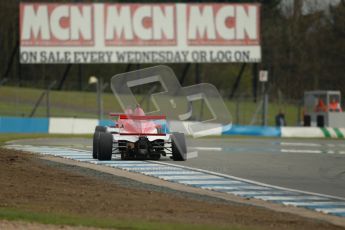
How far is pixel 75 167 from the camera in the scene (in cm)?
1867

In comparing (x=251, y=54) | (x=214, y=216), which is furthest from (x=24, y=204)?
(x=251, y=54)

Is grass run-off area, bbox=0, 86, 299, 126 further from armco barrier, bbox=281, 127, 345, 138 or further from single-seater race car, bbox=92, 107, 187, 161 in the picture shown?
single-seater race car, bbox=92, 107, 187, 161

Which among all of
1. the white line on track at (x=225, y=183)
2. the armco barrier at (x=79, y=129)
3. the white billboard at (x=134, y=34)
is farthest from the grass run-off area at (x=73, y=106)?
the white line on track at (x=225, y=183)

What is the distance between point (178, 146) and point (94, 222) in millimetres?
10418

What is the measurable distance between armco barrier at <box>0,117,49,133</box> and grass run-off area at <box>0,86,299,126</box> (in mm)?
4183

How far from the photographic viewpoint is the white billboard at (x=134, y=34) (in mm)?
49031

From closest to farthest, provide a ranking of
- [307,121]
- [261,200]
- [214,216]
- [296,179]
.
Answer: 1. [214,216]
2. [261,200]
3. [296,179]
4. [307,121]

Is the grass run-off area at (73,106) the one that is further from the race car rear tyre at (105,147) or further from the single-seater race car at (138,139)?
the race car rear tyre at (105,147)

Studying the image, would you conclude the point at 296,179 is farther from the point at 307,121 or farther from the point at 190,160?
the point at 307,121

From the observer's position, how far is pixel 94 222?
35.8ft

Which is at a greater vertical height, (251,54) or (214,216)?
(251,54)

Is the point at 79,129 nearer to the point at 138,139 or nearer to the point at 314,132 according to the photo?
the point at 314,132

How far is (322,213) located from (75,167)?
7319mm

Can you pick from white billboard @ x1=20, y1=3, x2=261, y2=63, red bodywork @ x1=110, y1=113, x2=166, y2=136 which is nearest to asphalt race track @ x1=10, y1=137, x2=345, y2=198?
red bodywork @ x1=110, y1=113, x2=166, y2=136
